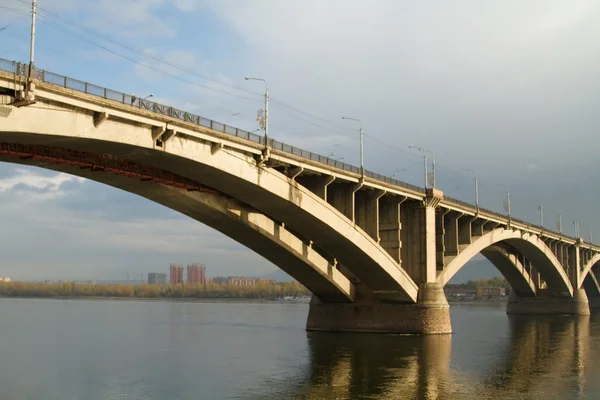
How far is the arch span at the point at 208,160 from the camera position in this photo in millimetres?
27859

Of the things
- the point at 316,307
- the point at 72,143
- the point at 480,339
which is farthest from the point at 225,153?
the point at 480,339

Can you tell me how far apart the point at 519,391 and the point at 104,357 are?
26048 millimetres

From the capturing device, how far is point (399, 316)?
55.4 metres

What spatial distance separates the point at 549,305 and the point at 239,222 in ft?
244

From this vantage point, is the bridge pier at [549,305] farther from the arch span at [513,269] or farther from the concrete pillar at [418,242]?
the concrete pillar at [418,242]

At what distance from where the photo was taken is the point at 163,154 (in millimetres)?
33969

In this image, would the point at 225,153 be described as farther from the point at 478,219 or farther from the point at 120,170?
the point at 478,219

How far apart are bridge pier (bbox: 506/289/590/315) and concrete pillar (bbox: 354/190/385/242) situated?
61.5 meters

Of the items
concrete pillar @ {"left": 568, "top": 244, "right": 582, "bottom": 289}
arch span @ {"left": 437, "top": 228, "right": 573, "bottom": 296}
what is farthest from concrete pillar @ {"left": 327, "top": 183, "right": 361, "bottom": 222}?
concrete pillar @ {"left": 568, "top": 244, "right": 582, "bottom": 289}

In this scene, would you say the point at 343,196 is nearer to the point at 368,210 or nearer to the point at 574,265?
the point at 368,210

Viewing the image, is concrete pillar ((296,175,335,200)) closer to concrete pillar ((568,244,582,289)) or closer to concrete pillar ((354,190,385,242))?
concrete pillar ((354,190,385,242))

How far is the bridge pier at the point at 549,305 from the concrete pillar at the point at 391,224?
5756cm

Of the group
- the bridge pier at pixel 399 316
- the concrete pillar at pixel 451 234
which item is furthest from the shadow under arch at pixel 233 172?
the concrete pillar at pixel 451 234

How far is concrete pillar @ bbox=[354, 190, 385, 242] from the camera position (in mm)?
52000
